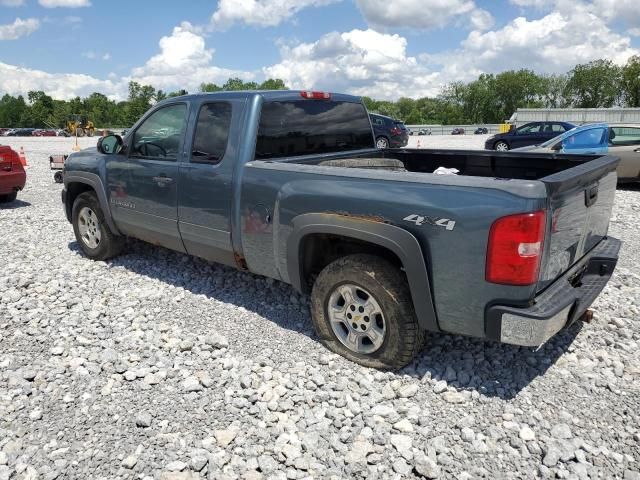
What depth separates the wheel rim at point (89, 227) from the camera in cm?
600

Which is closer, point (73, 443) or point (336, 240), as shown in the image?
point (73, 443)

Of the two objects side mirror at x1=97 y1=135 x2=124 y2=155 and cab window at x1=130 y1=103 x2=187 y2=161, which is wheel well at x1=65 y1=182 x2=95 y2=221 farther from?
cab window at x1=130 y1=103 x2=187 y2=161

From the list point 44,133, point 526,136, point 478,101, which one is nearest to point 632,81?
point 478,101

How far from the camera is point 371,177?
333cm

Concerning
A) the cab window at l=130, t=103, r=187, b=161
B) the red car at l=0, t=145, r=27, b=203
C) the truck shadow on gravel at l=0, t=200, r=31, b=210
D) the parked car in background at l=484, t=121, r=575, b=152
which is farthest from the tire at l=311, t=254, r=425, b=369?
the parked car in background at l=484, t=121, r=575, b=152

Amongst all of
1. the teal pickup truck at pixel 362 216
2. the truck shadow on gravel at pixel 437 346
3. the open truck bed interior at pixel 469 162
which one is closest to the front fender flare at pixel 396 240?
the teal pickup truck at pixel 362 216

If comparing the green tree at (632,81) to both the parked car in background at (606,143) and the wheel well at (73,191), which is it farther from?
the wheel well at (73,191)

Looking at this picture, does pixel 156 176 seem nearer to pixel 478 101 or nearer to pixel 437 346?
pixel 437 346

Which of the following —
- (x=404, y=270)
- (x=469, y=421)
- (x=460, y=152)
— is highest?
(x=460, y=152)

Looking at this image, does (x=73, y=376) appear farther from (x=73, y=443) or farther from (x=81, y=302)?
(x=81, y=302)

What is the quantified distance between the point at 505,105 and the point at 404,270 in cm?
12119

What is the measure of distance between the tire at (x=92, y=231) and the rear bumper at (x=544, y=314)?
14.5 ft

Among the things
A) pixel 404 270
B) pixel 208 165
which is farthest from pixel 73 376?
pixel 404 270

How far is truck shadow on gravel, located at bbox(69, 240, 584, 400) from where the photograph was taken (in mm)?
3533
